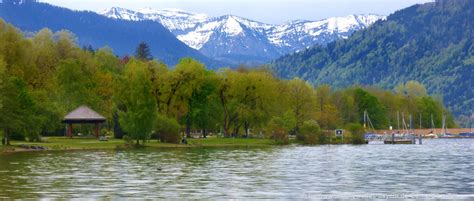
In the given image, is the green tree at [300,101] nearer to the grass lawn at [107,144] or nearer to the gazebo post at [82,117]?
the grass lawn at [107,144]

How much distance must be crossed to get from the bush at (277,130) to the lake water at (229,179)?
67493mm

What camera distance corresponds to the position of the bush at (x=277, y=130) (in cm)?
16362

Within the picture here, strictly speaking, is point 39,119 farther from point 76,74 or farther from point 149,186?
point 149,186

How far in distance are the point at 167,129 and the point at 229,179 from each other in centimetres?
7532

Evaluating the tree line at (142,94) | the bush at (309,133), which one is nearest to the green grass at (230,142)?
the tree line at (142,94)

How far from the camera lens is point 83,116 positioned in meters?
148

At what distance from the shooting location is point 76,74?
15975 centimetres

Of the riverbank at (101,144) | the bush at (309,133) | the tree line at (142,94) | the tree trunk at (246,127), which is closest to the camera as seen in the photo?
the riverbank at (101,144)

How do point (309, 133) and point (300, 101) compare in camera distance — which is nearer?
point (309, 133)

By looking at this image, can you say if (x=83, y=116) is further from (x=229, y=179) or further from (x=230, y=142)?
(x=229, y=179)

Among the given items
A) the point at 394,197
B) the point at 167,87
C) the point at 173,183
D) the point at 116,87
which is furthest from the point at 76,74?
the point at 394,197

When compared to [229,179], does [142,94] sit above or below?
above

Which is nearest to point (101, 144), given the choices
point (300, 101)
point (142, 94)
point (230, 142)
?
point (142, 94)

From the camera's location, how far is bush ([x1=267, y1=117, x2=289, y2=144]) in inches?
6442
